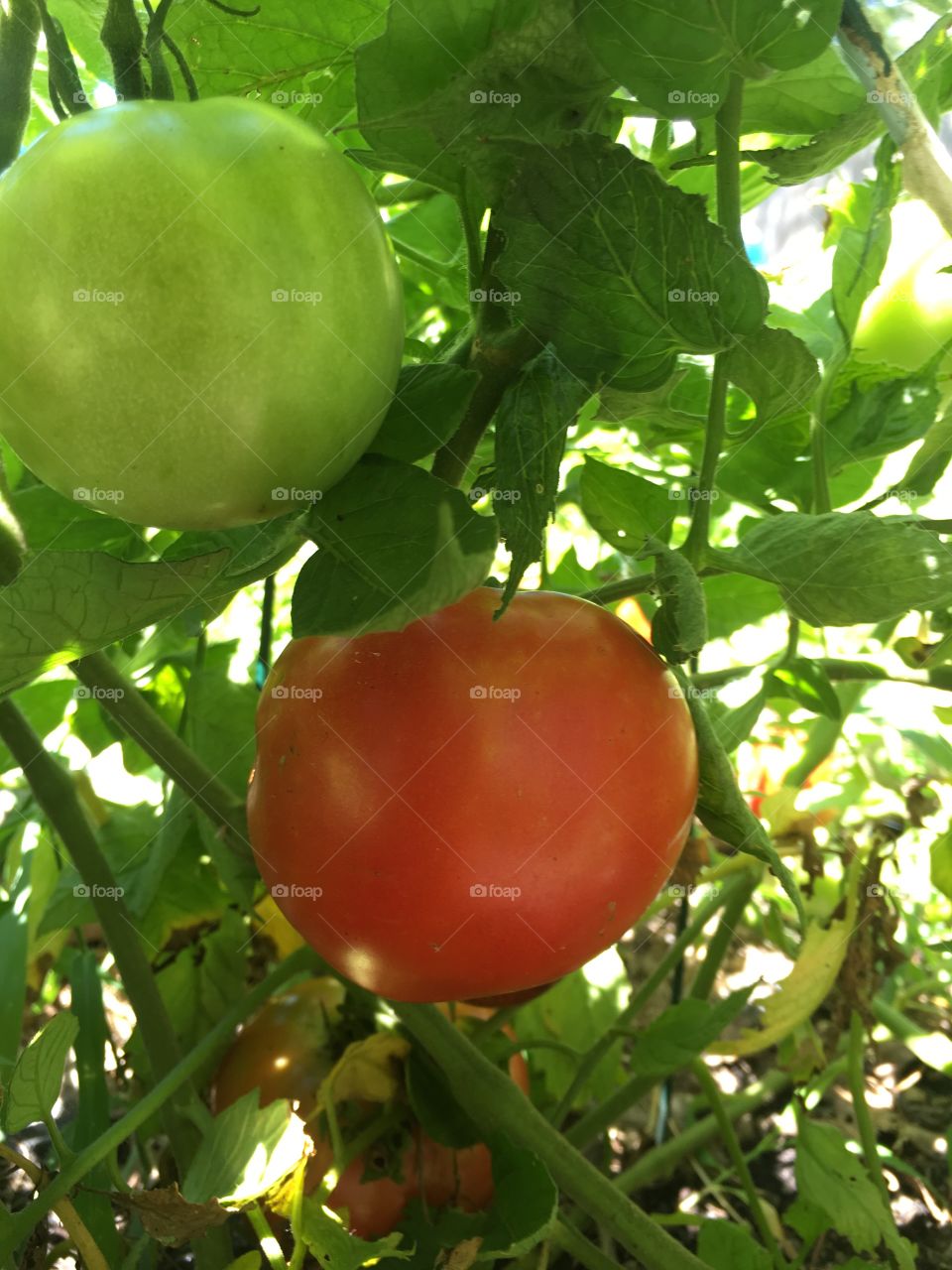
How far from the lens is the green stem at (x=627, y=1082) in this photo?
0.55 metres

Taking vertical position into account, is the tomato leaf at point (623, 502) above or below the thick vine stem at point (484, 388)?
below

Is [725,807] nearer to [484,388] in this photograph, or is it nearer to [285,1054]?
[484,388]

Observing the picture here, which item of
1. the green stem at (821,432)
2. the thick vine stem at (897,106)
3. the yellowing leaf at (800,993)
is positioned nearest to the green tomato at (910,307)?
the green stem at (821,432)

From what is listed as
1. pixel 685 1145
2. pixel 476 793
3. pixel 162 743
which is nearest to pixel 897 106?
pixel 476 793

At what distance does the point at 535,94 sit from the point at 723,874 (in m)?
0.44

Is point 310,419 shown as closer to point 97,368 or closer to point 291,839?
point 97,368

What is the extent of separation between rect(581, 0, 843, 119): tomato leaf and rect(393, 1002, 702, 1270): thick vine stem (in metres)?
0.39

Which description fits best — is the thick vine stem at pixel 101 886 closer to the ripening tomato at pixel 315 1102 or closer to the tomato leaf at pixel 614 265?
the ripening tomato at pixel 315 1102

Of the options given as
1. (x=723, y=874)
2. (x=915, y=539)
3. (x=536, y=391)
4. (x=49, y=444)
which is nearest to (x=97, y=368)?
(x=49, y=444)

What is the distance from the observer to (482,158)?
34 cm

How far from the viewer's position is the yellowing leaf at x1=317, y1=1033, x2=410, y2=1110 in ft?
1.73

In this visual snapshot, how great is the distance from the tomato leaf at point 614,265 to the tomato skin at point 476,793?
11 centimetres

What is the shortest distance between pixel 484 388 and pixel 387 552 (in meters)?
0.09

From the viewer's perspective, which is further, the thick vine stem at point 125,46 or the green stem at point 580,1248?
the green stem at point 580,1248
